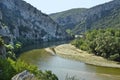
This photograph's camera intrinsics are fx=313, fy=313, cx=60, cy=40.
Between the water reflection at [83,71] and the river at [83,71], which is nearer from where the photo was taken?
the river at [83,71]

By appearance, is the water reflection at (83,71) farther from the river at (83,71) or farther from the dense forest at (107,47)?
the dense forest at (107,47)

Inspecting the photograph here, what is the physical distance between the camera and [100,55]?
462ft

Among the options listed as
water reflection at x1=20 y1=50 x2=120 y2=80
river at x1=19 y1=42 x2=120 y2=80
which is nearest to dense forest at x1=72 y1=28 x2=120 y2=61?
river at x1=19 y1=42 x2=120 y2=80

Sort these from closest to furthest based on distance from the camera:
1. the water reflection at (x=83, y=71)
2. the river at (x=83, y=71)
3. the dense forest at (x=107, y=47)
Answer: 1. the river at (x=83, y=71)
2. the water reflection at (x=83, y=71)
3. the dense forest at (x=107, y=47)

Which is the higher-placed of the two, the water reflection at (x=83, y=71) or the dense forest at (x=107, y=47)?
the dense forest at (x=107, y=47)

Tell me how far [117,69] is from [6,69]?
58.0 metres

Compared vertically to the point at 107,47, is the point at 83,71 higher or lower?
lower

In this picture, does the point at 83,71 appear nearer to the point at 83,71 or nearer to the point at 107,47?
the point at 83,71

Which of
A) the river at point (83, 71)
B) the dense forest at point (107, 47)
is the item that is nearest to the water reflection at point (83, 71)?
the river at point (83, 71)

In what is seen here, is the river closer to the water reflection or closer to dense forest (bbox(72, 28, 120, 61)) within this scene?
the water reflection

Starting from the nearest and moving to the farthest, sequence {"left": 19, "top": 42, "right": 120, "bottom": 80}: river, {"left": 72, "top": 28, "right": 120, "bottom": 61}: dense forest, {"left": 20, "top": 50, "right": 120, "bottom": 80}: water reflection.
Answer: {"left": 19, "top": 42, "right": 120, "bottom": 80}: river, {"left": 20, "top": 50, "right": 120, "bottom": 80}: water reflection, {"left": 72, "top": 28, "right": 120, "bottom": 61}: dense forest

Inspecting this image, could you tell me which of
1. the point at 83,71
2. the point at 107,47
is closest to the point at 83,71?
the point at 83,71

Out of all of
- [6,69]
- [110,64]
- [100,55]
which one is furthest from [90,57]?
[6,69]

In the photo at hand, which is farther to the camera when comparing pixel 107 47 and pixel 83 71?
pixel 107 47
